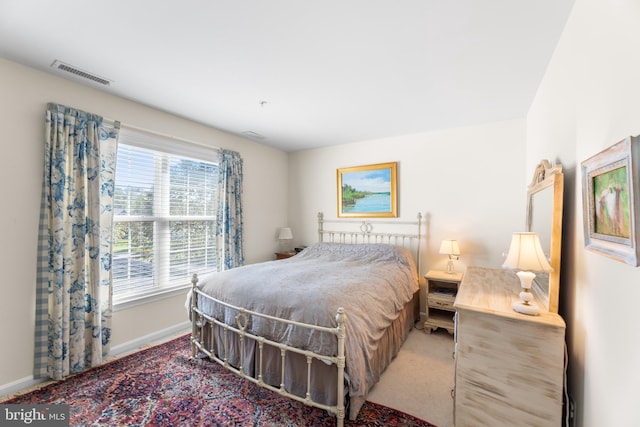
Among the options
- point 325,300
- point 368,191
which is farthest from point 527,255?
point 368,191

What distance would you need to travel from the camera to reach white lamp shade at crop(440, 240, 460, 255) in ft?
10.4

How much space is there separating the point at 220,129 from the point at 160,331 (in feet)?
8.64

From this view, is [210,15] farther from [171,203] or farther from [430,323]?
[430,323]

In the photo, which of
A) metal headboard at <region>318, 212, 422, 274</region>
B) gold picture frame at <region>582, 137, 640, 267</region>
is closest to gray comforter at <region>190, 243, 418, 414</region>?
metal headboard at <region>318, 212, 422, 274</region>

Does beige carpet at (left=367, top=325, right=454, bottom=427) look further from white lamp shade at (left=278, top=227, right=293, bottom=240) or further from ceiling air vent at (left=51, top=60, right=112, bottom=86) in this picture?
ceiling air vent at (left=51, top=60, right=112, bottom=86)

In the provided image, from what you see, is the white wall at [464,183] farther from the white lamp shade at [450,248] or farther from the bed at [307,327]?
the bed at [307,327]

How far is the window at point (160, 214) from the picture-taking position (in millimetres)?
2770

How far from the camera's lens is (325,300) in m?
1.91

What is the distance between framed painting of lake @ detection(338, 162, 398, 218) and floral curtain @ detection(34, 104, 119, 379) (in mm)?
2977

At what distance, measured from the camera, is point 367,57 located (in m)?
1.97

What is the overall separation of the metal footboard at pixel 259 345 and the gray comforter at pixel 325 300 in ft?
0.17

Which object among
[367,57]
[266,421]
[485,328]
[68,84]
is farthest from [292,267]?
[68,84]

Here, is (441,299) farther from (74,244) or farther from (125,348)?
(74,244)

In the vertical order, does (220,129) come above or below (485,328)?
above
